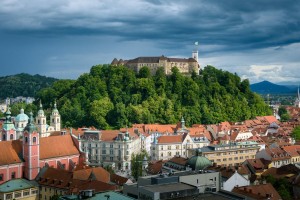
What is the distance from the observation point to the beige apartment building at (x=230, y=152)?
70.9 meters

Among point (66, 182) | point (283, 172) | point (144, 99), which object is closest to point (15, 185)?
point (66, 182)

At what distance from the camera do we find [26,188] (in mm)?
49250

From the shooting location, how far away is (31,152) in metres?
52.9

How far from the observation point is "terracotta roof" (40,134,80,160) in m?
55.7

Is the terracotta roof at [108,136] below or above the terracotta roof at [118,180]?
above

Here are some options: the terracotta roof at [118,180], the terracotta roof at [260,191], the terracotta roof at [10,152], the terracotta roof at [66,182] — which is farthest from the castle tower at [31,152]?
the terracotta roof at [260,191]

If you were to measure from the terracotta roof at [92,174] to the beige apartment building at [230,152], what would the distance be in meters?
22.3

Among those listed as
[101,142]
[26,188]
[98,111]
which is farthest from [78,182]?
[98,111]

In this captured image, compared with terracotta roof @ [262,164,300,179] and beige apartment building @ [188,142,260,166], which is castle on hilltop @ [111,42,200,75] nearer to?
beige apartment building @ [188,142,260,166]

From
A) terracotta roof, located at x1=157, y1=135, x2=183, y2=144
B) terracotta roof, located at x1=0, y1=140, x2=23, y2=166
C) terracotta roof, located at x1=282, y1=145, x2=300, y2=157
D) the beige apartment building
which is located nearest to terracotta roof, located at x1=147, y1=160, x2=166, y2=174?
the beige apartment building

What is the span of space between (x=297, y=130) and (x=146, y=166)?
158 ft

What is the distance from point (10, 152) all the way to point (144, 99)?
182 feet

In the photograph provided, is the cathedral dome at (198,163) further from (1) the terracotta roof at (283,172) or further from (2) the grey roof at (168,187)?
(1) the terracotta roof at (283,172)

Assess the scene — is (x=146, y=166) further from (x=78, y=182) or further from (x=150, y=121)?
(x=150, y=121)
